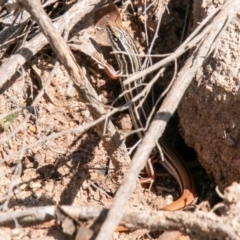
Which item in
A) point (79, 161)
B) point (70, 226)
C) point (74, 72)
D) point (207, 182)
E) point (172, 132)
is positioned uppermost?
point (74, 72)

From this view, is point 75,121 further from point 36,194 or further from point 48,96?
point 36,194

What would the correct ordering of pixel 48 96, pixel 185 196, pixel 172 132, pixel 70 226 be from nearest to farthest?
pixel 70 226 → pixel 185 196 → pixel 48 96 → pixel 172 132

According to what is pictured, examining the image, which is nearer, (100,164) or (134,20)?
(100,164)

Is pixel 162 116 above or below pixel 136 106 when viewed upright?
above

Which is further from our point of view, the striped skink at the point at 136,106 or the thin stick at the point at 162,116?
the striped skink at the point at 136,106

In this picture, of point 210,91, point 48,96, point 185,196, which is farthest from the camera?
point 48,96

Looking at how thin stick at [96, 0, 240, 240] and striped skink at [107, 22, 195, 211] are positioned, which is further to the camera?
striped skink at [107, 22, 195, 211]

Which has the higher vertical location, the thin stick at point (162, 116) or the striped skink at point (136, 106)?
the thin stick at point (162, 116)

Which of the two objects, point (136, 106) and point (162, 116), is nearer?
point (162, 116)

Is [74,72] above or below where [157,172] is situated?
above

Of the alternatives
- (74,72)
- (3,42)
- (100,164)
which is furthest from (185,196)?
(3,42)

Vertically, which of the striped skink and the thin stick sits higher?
the thin stick
